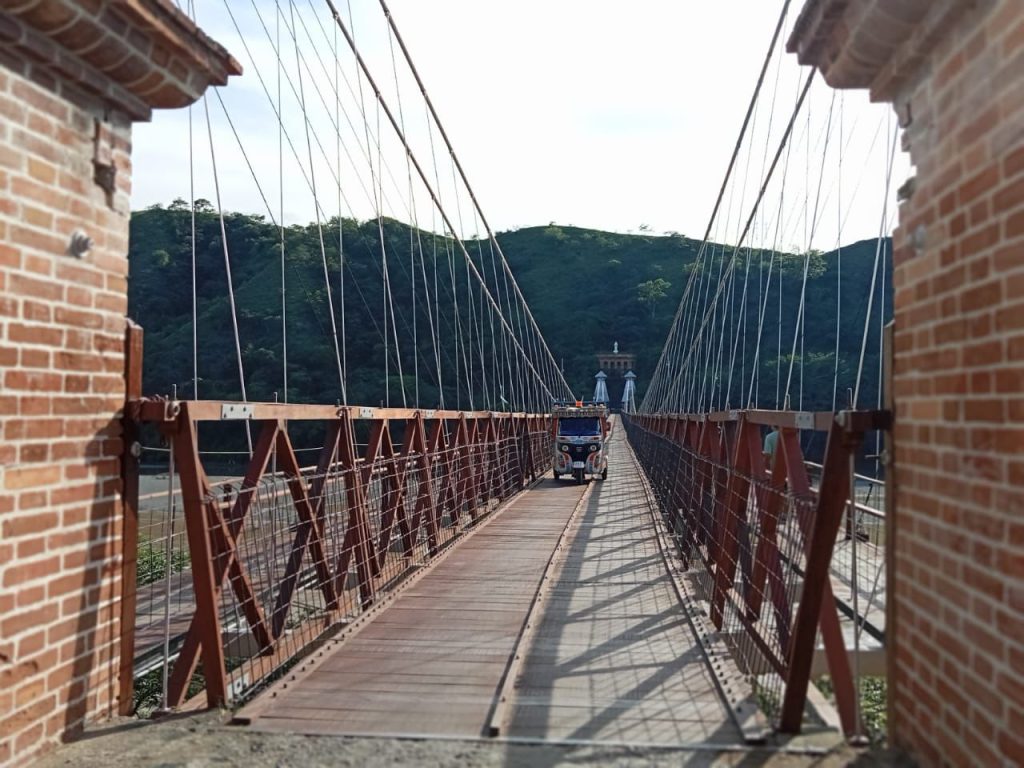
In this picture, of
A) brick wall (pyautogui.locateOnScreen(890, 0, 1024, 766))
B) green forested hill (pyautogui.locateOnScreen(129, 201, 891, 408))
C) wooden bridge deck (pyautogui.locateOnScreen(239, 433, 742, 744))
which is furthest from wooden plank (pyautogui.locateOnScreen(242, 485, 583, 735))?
green forested hill (pyautogui.locateOnScreen(129, 201, 891, 408))

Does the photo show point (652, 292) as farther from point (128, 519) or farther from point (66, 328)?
point (66, 328)

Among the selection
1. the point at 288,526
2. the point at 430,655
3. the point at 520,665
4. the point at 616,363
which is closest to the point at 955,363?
the point at 520,665

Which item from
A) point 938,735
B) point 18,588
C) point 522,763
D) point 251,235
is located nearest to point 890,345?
point 938,735

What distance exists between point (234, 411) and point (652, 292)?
7371 cm

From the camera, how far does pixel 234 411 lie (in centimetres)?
305

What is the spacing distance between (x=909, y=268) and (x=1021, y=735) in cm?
118

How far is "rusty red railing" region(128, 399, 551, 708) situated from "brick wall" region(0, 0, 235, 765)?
254mm

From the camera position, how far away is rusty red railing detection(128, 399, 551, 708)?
274cm

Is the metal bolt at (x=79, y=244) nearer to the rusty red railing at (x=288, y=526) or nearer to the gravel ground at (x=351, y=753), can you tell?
the rusty red railing at (x=288, y=526)

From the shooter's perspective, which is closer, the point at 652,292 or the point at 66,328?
the point at 66,328

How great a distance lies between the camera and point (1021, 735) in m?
1.64

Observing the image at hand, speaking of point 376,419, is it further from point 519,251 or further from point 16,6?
point 519,251

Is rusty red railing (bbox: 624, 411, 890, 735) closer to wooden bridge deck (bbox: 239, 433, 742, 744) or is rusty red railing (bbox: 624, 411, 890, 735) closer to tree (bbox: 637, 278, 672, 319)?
wooden bridge deck (bbox: 239, 433, 742, 744)

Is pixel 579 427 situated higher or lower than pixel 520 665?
higher
